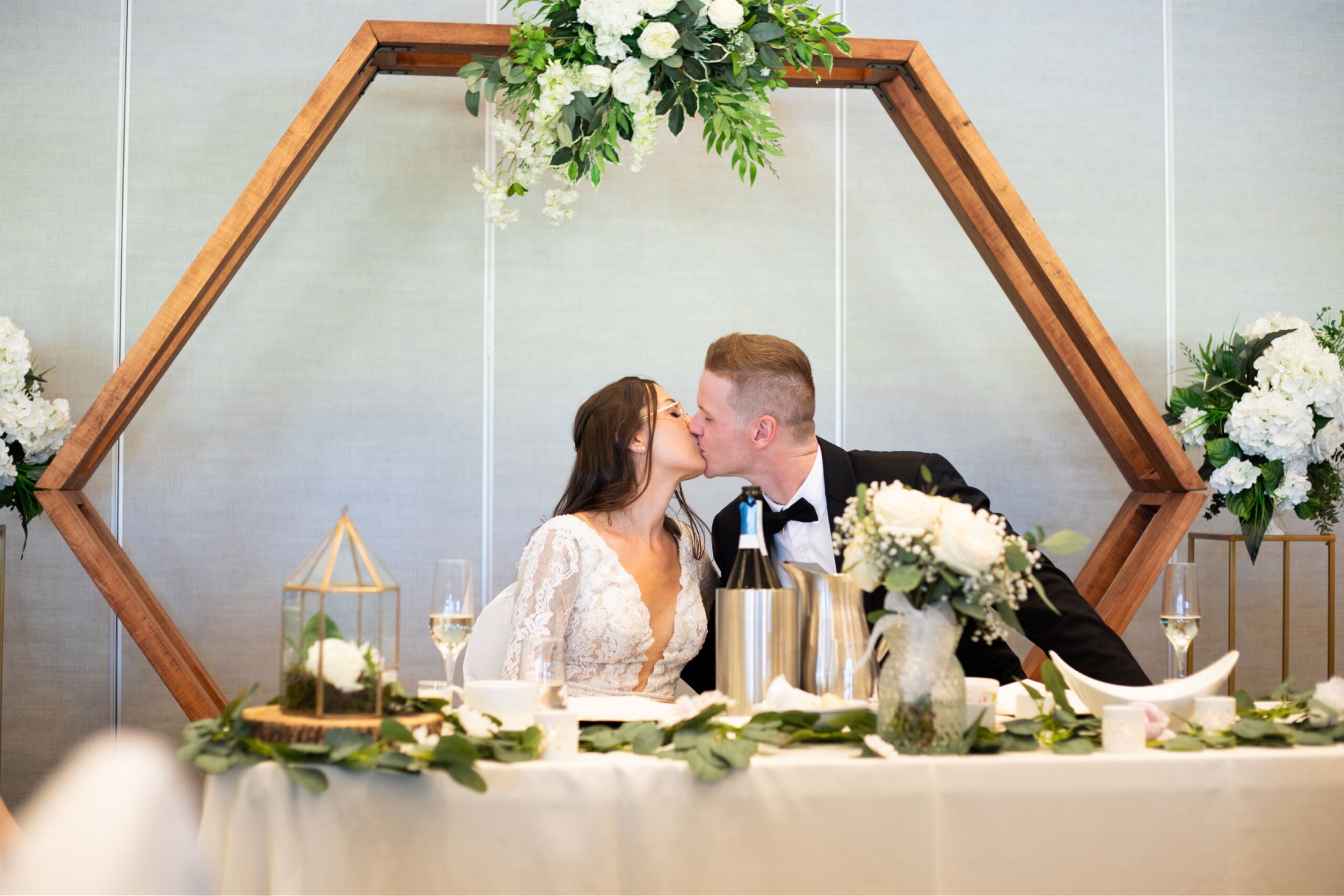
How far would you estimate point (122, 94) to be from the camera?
3.52m

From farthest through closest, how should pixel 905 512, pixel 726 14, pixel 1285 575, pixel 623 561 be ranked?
pixel 1285 575, pixel 623 561, pixel 726 14, pixel 905 512

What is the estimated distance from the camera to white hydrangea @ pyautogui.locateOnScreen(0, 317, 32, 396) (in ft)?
9.71


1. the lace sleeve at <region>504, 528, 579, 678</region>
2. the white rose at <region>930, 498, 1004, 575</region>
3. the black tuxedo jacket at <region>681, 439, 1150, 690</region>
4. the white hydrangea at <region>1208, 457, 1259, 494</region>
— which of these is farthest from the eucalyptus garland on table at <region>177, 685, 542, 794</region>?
the white hydrangea at <region>1208, 457, 1259, 494</region>

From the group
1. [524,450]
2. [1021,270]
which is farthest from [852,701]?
[524,450]

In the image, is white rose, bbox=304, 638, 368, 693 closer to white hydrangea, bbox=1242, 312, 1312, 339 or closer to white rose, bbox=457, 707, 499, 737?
white rose, bbox=457, 707, 499, 737

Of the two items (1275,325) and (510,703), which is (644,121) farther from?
(1275,325)

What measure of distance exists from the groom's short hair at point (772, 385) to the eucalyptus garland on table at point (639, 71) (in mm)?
476

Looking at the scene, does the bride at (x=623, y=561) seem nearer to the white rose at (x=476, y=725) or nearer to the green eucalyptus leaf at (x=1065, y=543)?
the white rose at (x=476, y=725)

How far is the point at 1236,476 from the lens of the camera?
312 cm

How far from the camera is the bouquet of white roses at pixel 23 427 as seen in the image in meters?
2.96

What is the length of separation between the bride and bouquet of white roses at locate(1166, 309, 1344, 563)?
1.53 m

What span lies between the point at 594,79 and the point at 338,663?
144 centimetres

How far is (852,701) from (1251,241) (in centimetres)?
303

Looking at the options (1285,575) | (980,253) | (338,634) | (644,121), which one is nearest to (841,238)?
(980,253)
